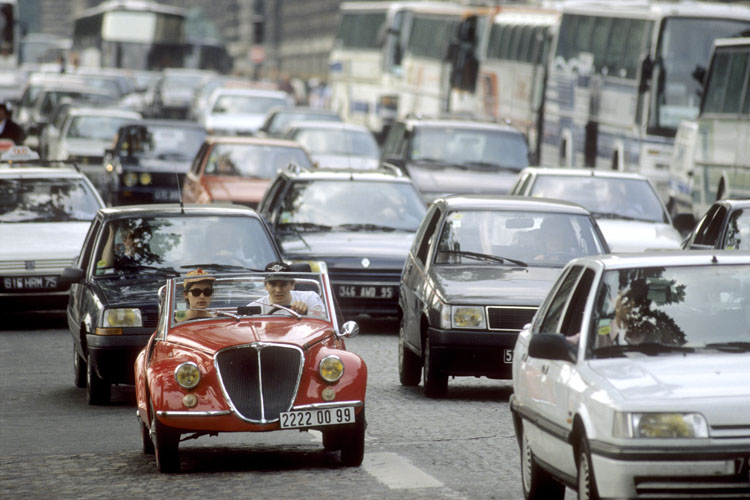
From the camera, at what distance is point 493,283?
12719 millimetres

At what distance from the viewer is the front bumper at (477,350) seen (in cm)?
1216

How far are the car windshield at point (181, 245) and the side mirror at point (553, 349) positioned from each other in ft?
18.9

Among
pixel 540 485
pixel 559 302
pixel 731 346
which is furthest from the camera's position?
pixel 559 302

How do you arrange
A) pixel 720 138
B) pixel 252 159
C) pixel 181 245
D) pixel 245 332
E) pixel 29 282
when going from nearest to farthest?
pixel 245 332
pixel 181 245
pixel 29 282
pixel 252 159
pixel 720 138

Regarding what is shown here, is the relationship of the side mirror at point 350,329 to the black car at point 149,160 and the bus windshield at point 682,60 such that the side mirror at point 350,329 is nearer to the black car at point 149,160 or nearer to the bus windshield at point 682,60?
the black car at point 149,160

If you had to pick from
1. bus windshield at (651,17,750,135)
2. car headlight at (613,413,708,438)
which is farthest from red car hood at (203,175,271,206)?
car headlight at (613,413,708,438)

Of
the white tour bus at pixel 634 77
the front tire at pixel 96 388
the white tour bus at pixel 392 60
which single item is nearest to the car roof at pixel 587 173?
the front tire at pixel 96 388

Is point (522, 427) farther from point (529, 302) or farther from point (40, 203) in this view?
point (40, 203)

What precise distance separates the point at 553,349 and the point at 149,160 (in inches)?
835

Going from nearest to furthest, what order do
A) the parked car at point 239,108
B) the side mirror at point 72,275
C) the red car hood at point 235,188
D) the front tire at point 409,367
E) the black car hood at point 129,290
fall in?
the black car hood at point 129,290, the side mirror at point 72,275, the front tire at point 409,367, the red car hood at point 235,188, the parked car at point 239,108

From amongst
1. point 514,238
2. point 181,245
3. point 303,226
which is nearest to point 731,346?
point 514,238

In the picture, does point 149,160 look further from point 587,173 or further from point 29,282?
point 29,282

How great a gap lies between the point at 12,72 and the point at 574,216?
50.7 m

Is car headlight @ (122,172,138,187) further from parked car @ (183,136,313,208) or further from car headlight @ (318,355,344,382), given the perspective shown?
car headlight @ (318,355,344,382)
